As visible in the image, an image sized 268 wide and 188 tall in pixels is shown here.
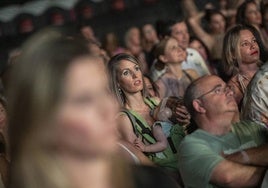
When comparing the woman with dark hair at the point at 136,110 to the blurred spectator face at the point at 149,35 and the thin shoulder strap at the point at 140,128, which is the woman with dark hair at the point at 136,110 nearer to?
the thin shoulder strap at the point at 140,128

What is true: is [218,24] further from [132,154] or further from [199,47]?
[132,154]

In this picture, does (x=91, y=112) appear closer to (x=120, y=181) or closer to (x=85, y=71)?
(x=85, y=71)

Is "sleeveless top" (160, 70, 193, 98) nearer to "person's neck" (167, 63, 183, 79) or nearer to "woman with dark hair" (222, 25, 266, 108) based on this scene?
"person's neck" (167, 63, 183, 79)

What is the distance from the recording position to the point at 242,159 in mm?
2576

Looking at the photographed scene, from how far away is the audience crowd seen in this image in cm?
133

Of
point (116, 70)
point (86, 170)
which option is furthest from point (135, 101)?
point (86, 170)

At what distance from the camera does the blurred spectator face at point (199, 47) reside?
18.3 ft

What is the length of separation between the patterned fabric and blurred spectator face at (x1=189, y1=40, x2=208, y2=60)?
234 centimetres

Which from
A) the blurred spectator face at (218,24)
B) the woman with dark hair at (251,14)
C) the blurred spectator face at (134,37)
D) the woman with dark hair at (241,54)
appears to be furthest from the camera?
the blurred spectator face at (134,37)

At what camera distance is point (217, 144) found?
2.65 meters

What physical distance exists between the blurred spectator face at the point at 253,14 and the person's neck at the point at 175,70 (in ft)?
2.93

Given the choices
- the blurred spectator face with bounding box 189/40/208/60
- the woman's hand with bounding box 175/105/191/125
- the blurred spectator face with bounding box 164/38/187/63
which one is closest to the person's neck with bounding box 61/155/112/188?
→ the woman's hand with bounding box 175/105/191/125

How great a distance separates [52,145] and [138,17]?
8.67 metres

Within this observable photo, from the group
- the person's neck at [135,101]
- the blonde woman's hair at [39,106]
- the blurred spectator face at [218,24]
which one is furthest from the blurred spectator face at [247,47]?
the blonde woman's hair at [39,106]
